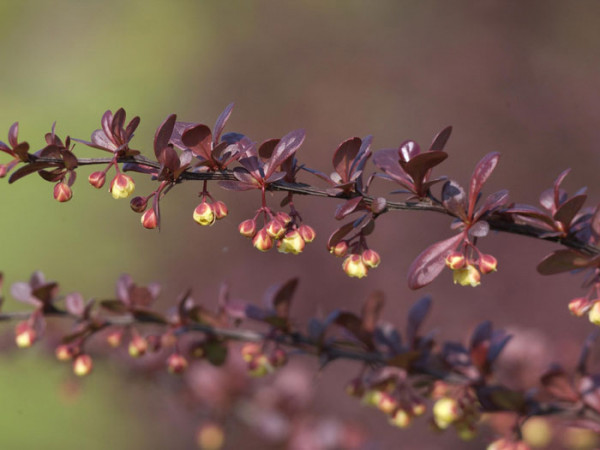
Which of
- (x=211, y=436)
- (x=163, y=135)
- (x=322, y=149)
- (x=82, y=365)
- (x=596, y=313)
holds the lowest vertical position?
(x=211, y=436)

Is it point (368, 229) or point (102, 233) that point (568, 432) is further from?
point (102, 233)

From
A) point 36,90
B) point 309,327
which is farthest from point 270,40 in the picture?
point 309,327

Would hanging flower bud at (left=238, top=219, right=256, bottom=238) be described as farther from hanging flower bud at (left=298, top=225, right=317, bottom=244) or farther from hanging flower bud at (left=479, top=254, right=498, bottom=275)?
hanging flower bud at (left=479, top=254, right=498, bottom=275)

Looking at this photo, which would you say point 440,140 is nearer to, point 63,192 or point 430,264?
point 430,264

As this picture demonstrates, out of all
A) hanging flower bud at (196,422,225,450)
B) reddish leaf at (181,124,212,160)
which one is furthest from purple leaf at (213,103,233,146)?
hanging flower bud at (196,422,225,450)

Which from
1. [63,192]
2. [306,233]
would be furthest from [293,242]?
[63,192]

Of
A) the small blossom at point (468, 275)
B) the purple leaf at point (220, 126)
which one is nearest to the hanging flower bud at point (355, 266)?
the small blossom at point (468, 275)
